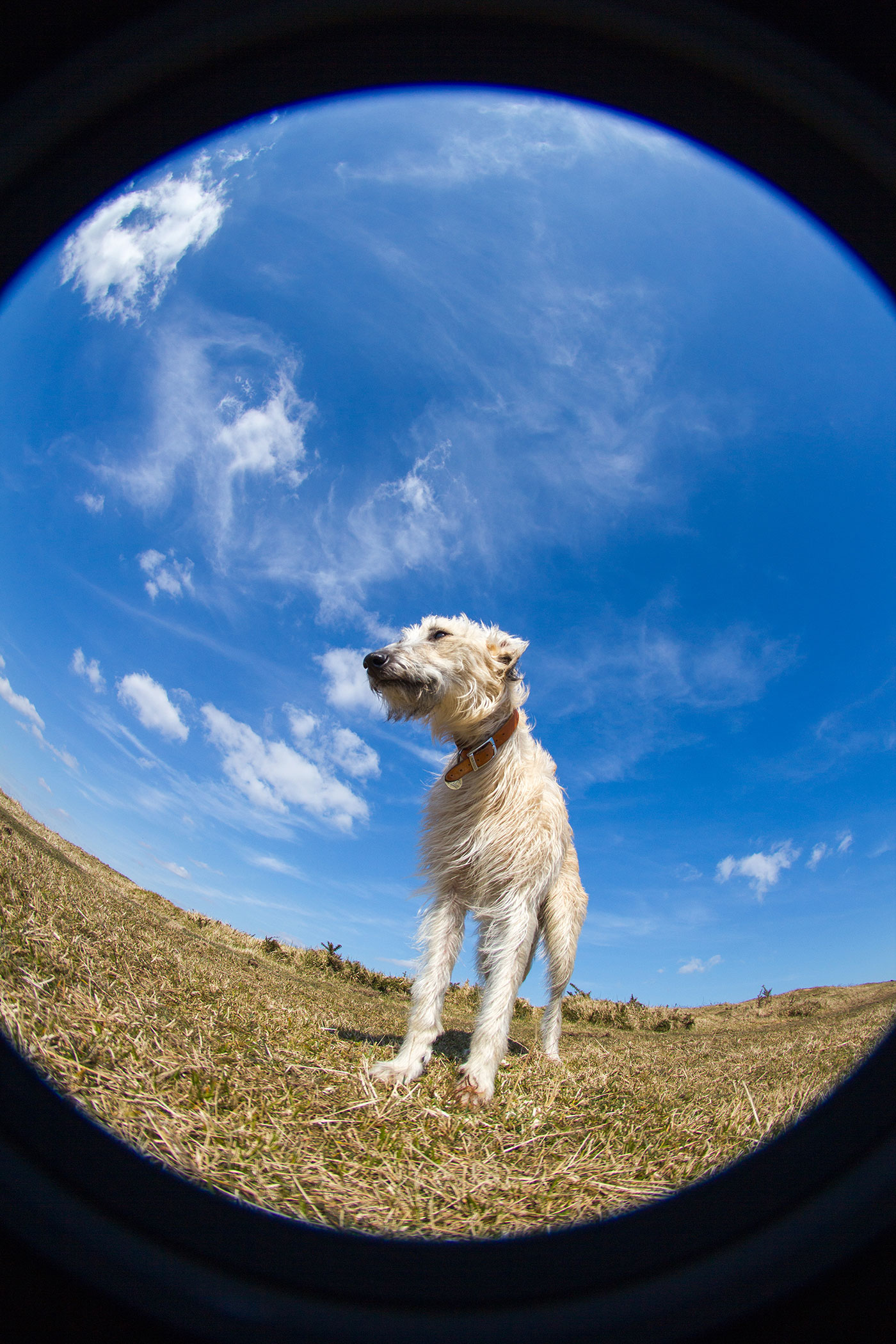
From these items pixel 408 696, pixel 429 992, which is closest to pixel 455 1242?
pixel 429 992

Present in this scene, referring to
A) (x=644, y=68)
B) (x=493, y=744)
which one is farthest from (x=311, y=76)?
(x=493, y=744)

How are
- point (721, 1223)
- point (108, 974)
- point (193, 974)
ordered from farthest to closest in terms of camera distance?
1. point (193, 974)
2. point (108, 974)
3. point (721, 1223)

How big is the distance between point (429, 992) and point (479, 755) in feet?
5.48

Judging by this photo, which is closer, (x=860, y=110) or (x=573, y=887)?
(x=860, y=110)

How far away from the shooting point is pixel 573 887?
17.4ft

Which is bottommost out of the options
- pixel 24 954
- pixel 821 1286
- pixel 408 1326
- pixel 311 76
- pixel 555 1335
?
pixel 24 954

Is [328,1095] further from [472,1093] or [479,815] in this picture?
[479,815]

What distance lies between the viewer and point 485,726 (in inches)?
165

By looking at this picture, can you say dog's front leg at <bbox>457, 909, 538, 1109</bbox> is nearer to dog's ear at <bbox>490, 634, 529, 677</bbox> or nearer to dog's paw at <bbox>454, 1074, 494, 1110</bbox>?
dog's paw at <bbox>454, 1074, 494, 1110</bbox>

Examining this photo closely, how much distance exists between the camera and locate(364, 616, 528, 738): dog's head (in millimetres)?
4160

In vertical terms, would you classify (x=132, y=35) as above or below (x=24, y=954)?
above

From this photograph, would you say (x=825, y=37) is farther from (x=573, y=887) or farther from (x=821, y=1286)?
(x=573, y=887)

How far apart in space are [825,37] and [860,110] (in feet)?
0.63

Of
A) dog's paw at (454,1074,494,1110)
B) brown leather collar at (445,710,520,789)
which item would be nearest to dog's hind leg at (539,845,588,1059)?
brown leather collar at (445,710,520,789)
